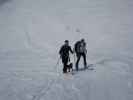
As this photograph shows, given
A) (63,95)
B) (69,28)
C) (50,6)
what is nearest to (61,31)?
(69,28)

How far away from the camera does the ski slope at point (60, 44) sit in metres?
10.3

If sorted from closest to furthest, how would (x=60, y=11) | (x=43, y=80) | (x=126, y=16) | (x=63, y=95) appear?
(x=63, y=95), (x=43, y=80), (x=126, y=16), (x=60, y=11)

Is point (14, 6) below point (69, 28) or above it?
above

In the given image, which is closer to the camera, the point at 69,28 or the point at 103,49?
the point at 103,49

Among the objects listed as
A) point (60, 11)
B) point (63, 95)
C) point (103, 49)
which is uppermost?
point (60, 11)

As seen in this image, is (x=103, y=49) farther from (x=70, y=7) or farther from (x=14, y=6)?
(x=14, y=6)

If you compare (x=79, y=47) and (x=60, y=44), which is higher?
(x=60, y=44)

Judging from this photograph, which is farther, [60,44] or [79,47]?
[60,44]

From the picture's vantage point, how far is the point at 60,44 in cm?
2261

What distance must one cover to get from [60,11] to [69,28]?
4828mm

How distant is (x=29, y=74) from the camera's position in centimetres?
1384

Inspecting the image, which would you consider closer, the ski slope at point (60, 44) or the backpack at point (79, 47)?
the ski slope at point (60, 44)

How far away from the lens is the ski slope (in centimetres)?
1027

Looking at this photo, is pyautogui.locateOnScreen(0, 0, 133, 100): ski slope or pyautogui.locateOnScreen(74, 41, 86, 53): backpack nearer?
pyautogui.locateOnScreen(0, 0, 133, 100): ski slope
